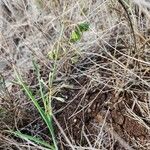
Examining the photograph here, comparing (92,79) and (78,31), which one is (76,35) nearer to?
(78,31)

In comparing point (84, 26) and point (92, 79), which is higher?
point (84, 26)

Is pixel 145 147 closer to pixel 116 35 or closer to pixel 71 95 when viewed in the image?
pixel 71 95

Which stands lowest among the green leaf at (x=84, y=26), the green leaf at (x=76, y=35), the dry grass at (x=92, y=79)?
the dry grass at (x=92, y=79)

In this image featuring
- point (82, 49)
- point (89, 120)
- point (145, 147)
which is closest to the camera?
point (145, 147)

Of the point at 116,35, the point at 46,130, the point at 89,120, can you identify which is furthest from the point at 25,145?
the point at 116,35

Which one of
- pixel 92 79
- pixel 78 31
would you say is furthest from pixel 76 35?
pixel 92 79

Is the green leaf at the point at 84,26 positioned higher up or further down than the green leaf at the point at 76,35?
higher up

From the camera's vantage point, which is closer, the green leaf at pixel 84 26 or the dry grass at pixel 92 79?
the dry grass at pixel 92 79

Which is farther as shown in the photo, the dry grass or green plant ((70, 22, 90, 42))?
green plant ((70, 22, 90, 42))
